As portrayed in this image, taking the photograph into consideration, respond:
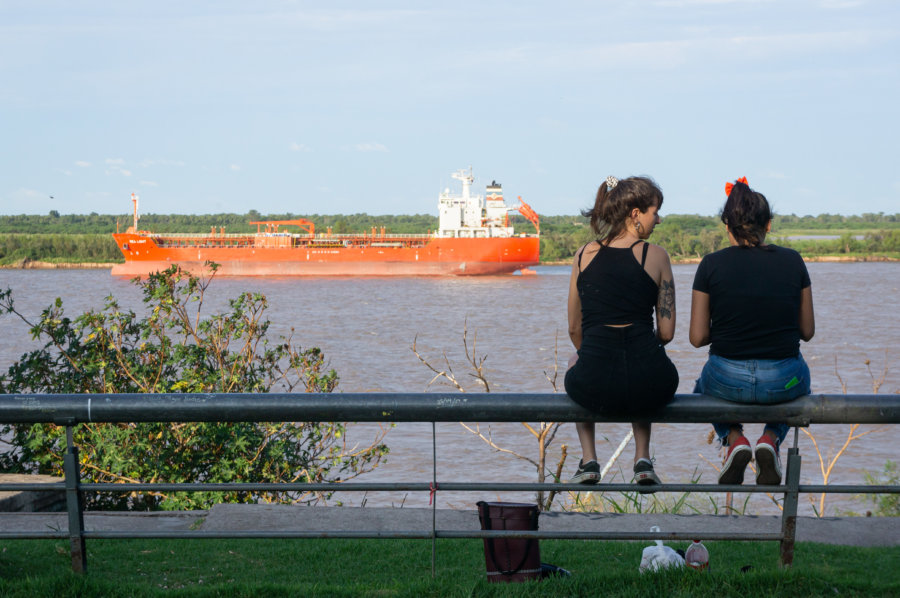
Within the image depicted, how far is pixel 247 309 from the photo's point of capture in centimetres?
696

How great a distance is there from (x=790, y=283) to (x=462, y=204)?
56.5m

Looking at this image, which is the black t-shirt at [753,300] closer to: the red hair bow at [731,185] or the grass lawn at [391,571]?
the red hair bow at [731,185]

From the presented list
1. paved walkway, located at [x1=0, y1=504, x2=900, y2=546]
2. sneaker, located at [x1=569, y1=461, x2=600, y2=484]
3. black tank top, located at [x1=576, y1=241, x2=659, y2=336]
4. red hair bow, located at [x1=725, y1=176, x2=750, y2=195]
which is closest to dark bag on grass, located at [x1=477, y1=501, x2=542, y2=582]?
sneaker, located at [x1=569, y1=461, x2=600, y2=484]

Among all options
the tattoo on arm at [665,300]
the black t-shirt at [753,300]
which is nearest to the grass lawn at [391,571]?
the black t-shirt at [753,300]

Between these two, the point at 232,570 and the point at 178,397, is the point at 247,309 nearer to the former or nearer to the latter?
the point at 232,570

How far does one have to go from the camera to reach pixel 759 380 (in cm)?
264

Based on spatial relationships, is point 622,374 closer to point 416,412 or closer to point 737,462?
point 737,462

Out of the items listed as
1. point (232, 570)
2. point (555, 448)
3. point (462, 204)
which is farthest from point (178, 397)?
point (462, 204)

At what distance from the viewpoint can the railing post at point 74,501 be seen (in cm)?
246

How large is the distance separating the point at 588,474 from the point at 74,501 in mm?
1459

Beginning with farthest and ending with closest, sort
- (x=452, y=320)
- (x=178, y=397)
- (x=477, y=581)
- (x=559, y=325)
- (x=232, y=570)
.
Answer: (x=452, y=320) → (x=559, y=325) → (x=232, y=570) → (x=477, y=581) → (x=178, y=397)

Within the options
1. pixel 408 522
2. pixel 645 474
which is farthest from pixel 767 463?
pixel 408 522

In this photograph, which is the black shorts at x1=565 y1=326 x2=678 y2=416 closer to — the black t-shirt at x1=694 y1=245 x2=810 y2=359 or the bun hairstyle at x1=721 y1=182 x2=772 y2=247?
the black t-shirt at x1=694 y1=245 x2=810 y2=359

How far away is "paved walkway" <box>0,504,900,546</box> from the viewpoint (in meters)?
4.17
